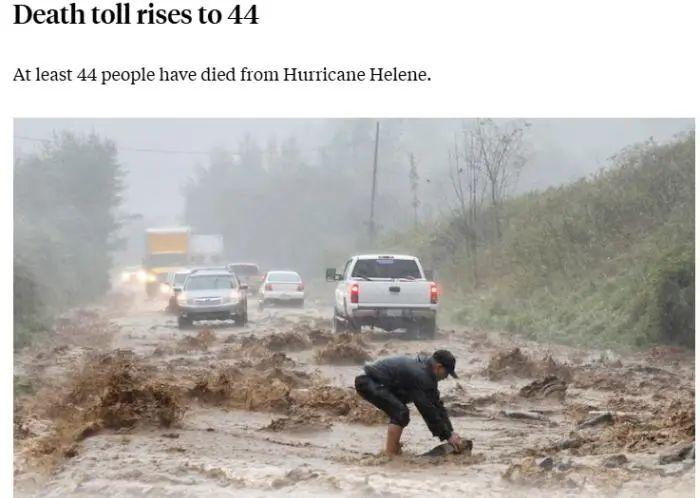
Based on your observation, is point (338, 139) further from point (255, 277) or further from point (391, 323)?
point (391, 323)

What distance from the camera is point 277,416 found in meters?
12.8

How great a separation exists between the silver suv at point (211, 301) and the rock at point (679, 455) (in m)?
19.2

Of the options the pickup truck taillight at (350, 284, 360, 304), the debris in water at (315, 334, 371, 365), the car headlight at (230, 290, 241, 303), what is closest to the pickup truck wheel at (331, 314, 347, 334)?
the pickup truck taillight at (350, 284, 360, 304)

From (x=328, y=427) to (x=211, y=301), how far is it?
52.2 ft

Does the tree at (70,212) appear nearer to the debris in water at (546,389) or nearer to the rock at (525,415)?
the debris in water at (546,389)

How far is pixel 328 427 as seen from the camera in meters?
11.9

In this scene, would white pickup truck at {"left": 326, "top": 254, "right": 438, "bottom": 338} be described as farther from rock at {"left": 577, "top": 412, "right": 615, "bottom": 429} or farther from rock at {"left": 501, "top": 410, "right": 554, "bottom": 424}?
rock at {"left": 577, "top": 412, "right": 615, "bottom": 429}

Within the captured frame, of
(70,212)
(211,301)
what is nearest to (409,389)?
(211,301)

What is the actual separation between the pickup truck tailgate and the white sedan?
50.4ft

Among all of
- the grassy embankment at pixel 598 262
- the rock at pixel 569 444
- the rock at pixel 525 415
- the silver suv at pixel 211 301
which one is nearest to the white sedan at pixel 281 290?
the grassy embankment at pixel 598 262

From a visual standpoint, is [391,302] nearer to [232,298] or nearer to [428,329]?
[428,329]

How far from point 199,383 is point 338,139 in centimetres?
7591

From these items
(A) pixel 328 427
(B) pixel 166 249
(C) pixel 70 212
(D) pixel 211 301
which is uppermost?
(C) pixel 70 212

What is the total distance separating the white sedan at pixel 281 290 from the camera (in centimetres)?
3769
